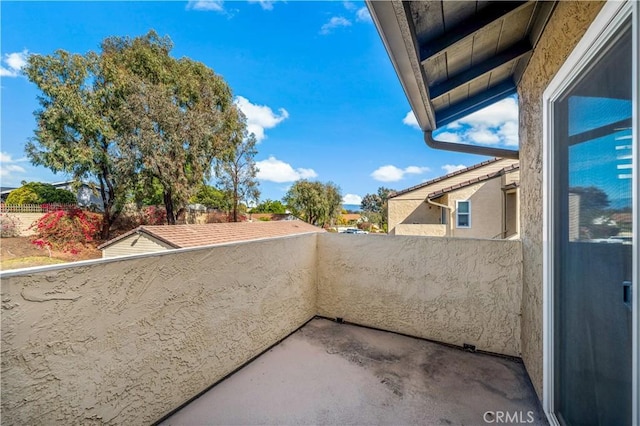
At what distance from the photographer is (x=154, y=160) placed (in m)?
12.6

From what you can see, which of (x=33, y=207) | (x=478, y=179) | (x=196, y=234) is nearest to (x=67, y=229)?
(x=33, y=207)

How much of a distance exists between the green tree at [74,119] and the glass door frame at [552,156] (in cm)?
1548

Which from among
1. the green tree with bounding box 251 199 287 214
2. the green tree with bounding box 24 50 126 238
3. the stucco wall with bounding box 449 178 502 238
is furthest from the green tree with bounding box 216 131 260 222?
the stucco wall with bounding box 449 178 502 238

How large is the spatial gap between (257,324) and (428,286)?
6.46 feet

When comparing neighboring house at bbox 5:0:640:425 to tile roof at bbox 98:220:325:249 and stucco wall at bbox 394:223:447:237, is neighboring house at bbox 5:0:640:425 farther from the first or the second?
stucco wall at bbox 394:223:447:237

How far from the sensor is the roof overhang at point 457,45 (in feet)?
4.96

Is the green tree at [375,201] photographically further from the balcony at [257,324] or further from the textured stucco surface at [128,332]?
the textured stucco surface at [128,332]

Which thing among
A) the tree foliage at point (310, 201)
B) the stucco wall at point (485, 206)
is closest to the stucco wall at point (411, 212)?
the stucco wall at point (485, 206)

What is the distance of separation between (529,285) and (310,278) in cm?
243

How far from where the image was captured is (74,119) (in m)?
12.1

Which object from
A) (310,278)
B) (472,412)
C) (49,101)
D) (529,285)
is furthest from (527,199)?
(49,101)

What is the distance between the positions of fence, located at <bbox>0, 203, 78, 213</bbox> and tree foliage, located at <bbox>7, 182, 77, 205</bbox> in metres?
0.29

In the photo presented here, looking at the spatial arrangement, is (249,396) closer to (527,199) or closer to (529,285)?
(529,285)

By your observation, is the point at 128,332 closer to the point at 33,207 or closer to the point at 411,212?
the point at 411,212
